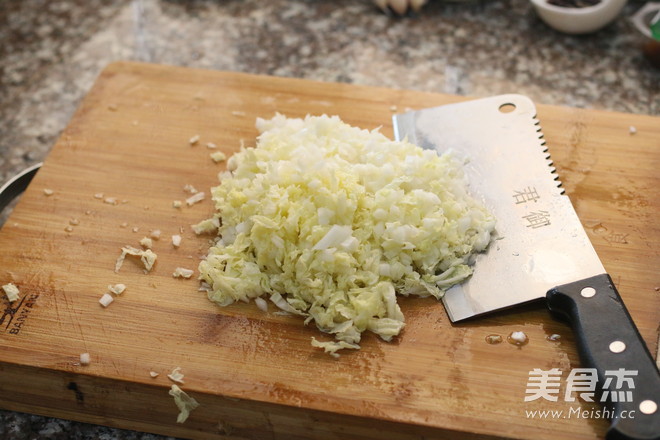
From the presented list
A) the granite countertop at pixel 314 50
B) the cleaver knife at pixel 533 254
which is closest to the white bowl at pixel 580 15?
the granite countertop at pixel 314 50

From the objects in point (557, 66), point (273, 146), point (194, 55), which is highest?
point (273, 146)

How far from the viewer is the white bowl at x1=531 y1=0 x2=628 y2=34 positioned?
243 cm

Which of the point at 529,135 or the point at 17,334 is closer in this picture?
the point at 17,334

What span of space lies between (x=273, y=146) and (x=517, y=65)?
3.90ft

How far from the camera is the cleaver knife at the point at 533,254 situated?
4.39 ft

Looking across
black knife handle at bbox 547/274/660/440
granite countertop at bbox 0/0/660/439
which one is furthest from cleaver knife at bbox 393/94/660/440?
granite countertop at bbox 0/0/660/439

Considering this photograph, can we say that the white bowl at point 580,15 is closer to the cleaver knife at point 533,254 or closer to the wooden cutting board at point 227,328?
the wooden cutting board at point 227,328

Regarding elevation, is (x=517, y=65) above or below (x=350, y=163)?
below

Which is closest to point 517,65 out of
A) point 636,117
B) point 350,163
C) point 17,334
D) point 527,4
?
point 527,4

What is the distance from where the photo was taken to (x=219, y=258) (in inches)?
64.9

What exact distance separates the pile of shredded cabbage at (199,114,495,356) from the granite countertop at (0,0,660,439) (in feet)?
2.98

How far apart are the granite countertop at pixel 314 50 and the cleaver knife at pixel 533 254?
584 mm

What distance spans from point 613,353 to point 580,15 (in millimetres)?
1529

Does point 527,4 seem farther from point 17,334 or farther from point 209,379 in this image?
point 17,334
